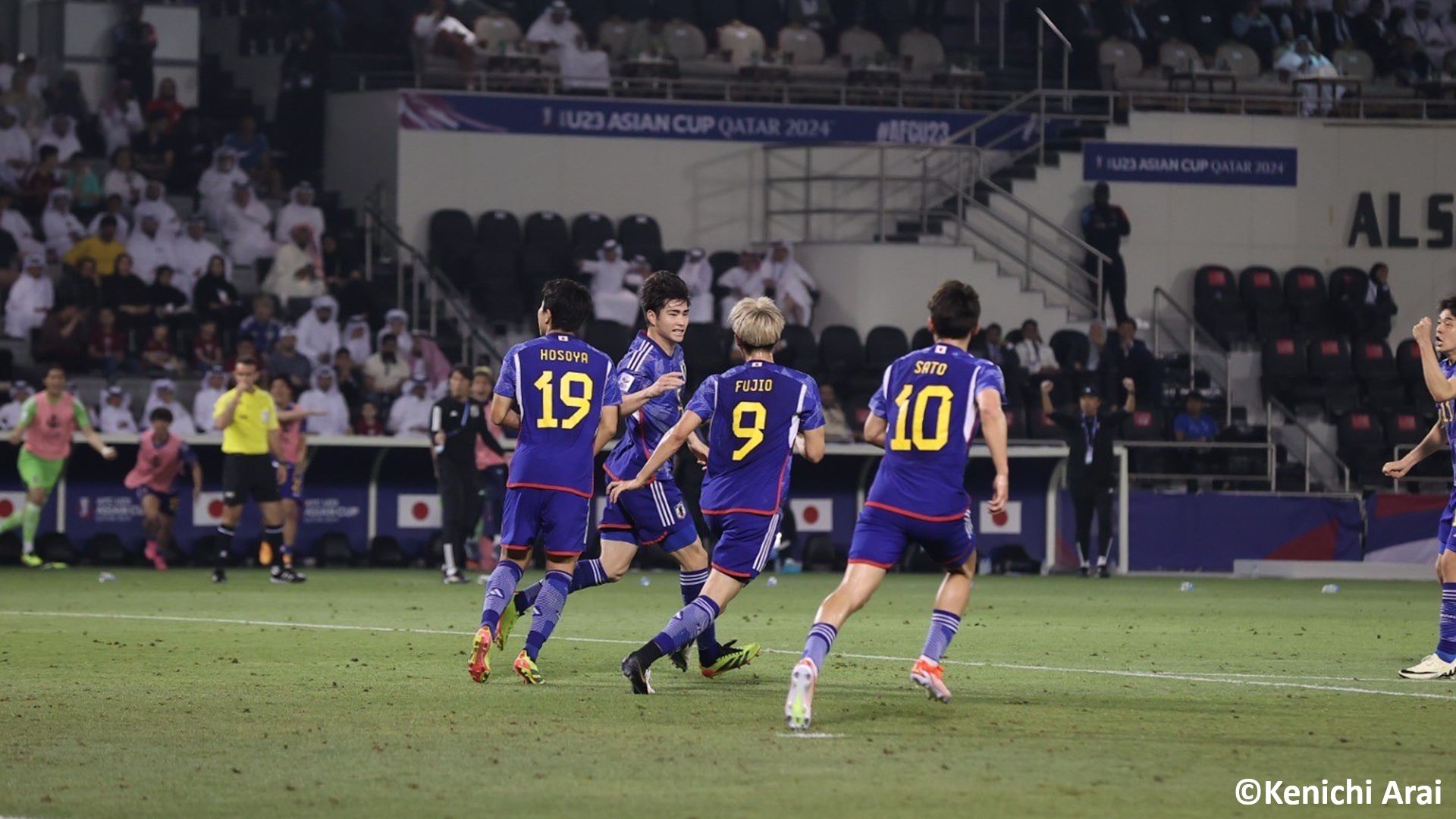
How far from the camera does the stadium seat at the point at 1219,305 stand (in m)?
34.9

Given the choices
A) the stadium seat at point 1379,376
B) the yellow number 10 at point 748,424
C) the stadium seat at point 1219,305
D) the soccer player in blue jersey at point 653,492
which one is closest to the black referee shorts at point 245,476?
the soccer player in blue jersey at point 653,492

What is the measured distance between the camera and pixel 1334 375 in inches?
1331

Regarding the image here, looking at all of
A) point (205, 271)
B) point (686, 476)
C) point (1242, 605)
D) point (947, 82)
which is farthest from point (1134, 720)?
point (947, 82)

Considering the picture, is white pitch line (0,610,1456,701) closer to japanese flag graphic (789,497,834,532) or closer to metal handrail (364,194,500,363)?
japanese flag graphic (789,497,834,532)

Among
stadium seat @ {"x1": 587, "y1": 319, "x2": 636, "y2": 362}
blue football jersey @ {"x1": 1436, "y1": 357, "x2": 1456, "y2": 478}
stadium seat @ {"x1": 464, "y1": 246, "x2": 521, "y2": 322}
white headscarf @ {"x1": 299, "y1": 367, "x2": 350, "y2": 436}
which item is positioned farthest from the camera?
stadium seat @ {"x1": 464, "y1": 246, "x2": 521, "y2": 322}

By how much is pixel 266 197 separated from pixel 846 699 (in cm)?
2189

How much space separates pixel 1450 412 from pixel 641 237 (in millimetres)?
20321

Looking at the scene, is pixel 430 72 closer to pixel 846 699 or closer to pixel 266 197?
pixel 266 197

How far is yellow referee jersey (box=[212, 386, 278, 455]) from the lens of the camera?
2238cm

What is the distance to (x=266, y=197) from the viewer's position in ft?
104

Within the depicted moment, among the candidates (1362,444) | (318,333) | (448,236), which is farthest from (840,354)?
(1362,444)

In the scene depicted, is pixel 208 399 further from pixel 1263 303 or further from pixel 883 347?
pixel 1263 303

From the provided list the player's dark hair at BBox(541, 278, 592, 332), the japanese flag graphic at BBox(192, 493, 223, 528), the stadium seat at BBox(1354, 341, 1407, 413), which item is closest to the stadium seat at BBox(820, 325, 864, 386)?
the stadium seat at BBox(1354, 341, 1407, 413)

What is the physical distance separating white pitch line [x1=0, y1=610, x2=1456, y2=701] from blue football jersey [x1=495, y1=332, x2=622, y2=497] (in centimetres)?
272
